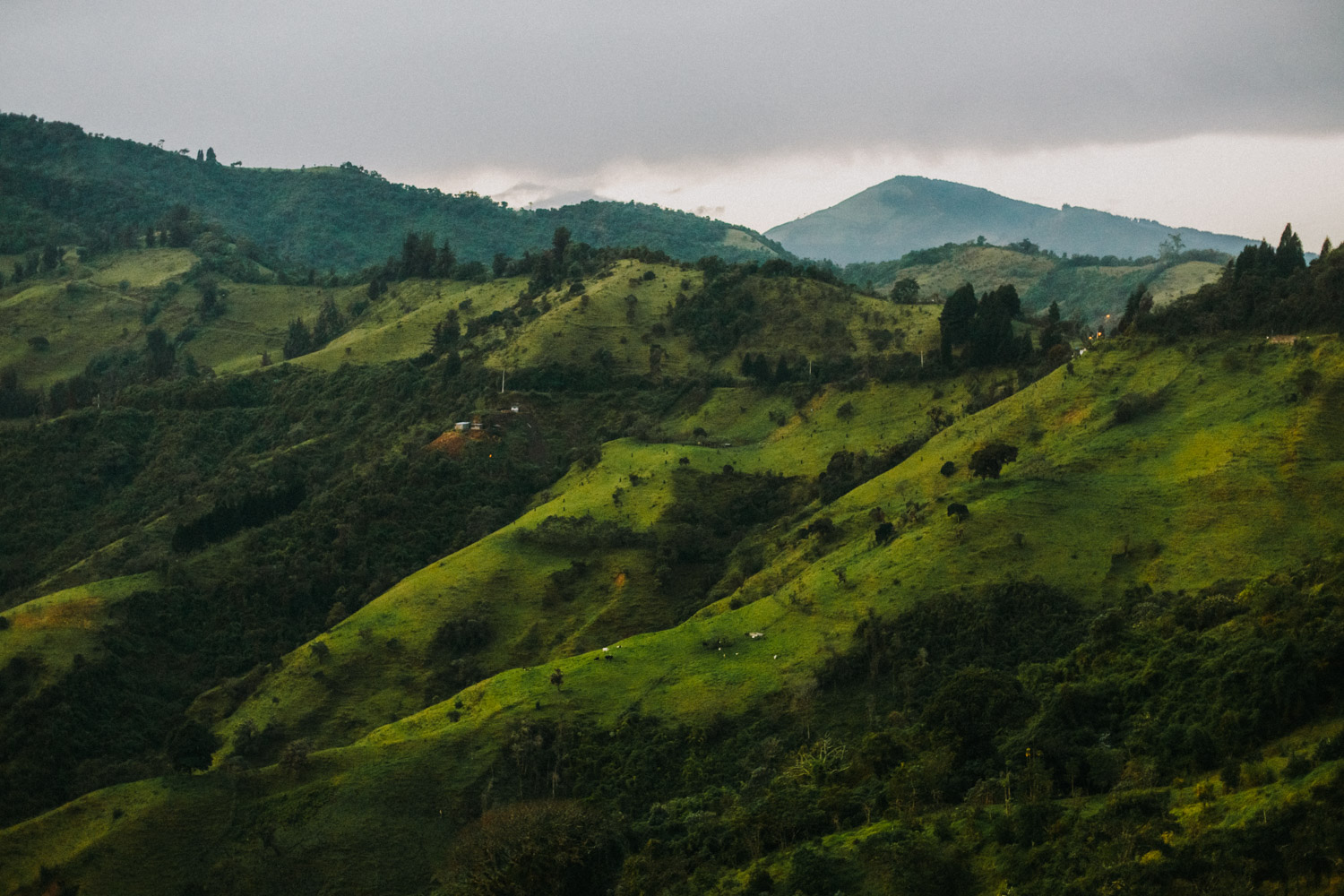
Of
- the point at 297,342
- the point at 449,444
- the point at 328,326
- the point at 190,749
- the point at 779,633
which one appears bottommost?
the point at 190,749

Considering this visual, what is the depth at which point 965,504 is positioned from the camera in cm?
6731

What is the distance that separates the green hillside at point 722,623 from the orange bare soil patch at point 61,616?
0.36 m

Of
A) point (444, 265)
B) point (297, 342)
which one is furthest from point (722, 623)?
point (444, 265)

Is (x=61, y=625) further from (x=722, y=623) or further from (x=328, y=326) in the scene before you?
(x=328, y=326)

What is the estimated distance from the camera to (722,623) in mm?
66375

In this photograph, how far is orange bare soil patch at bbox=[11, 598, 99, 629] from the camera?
76000 millimetres

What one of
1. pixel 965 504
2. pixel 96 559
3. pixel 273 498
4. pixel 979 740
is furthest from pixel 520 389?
pixel 979 740

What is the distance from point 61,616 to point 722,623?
4266cm

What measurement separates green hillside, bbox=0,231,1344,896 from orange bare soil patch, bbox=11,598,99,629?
359 millimetres

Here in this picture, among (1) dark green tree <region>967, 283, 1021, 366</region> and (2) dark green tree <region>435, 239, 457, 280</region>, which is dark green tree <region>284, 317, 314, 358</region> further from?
(1) dark green tree <region>967, 283, 1021, 366</region>

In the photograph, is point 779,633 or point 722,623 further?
point 722,623

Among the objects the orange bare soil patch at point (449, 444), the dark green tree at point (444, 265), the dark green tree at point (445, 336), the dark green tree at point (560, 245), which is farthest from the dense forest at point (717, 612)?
the dark green tree at point (444, 265)

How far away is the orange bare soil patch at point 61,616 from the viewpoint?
76000 mm

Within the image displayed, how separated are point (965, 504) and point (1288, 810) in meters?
35.7
